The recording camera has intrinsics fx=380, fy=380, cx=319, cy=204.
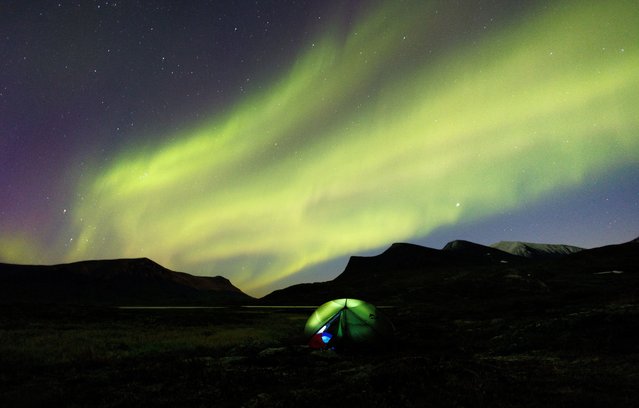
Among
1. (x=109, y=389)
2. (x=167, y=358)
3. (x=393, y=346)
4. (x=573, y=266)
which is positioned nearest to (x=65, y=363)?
(x=167, y=358)

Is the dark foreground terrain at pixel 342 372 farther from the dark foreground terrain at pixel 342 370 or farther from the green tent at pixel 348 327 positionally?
the green tent at pixel 348 327

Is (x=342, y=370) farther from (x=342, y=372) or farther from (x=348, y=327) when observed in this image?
(x=348, y=327)

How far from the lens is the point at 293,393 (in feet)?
37.2

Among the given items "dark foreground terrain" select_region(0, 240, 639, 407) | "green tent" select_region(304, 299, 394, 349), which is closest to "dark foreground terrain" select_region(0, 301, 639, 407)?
"dark foreground terrain" select_region(0, 240, 639, 407)

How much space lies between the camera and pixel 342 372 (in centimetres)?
1445

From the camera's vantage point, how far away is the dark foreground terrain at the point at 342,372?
10.9m

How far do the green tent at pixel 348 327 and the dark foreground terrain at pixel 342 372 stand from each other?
684 millimetres

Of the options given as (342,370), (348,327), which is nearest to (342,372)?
(342,370)

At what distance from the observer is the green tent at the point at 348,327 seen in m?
19.8

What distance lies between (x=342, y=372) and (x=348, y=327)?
558 cm

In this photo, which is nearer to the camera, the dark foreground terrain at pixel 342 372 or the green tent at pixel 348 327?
the dark foreground terrain at pixel 342 372

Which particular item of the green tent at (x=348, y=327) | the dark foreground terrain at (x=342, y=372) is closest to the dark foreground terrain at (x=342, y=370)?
the dark foreground terrain at (x=342, y=372)

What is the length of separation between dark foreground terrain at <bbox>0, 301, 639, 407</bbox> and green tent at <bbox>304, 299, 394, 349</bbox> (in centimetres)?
68

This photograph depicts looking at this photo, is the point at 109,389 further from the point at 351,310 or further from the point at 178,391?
the point at 351,310
